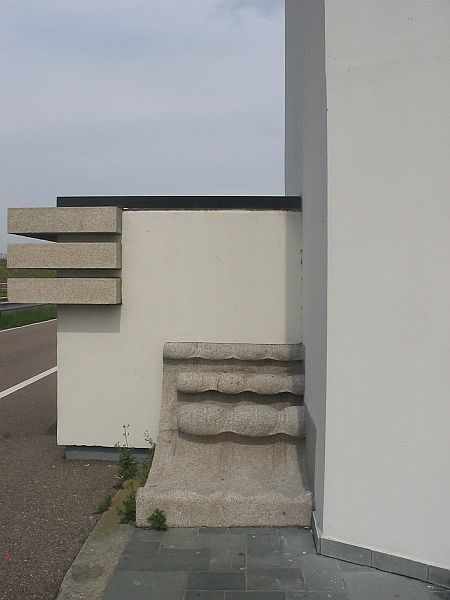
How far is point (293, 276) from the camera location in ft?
18.0

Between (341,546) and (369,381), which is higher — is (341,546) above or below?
below

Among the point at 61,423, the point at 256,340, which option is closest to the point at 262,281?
the point at 256,340

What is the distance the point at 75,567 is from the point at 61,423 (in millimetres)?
2092

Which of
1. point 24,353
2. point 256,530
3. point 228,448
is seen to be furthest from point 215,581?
point 24,353

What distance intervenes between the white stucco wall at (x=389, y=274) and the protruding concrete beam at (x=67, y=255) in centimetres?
244

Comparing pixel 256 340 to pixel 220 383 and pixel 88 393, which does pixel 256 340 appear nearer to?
pixel 220 383

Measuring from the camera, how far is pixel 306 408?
4746 millimetres

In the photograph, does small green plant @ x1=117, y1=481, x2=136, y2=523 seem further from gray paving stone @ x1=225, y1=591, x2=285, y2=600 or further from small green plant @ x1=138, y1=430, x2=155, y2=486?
gray paving stone @ x1=225, y1=591, x2=285, y2=600

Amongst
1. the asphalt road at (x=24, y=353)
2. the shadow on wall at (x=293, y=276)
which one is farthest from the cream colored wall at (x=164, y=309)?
the asphalt road at (x=24, y=353)

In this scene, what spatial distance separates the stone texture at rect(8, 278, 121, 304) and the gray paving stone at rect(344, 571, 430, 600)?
305 cm

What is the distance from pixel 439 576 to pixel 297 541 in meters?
0.90

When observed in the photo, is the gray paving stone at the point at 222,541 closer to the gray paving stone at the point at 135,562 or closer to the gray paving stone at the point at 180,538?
the gray paving stone at the point at 180,538

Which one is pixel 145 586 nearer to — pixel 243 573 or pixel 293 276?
pixel 243 573

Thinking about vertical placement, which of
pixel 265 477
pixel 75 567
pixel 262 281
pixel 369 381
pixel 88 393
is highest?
pixel 262 281
